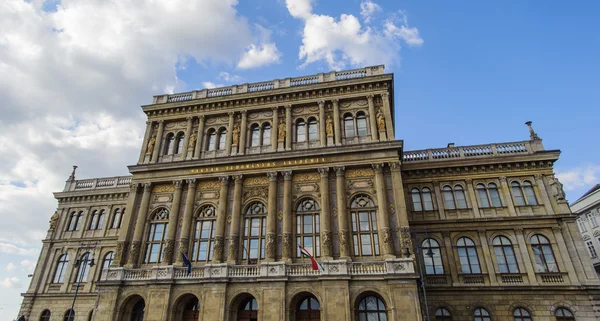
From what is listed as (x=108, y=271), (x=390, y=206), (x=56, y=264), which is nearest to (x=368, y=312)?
(x=390, y=206)

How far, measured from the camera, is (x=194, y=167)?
28703 mm

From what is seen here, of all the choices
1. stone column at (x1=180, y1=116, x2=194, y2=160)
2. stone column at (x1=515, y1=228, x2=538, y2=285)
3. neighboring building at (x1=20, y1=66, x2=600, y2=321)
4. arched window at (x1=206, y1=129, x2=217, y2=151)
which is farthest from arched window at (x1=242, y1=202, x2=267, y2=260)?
stone column at (x1=515, y1=228, x2=538, y2=285)

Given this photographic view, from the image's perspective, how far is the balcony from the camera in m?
22.0

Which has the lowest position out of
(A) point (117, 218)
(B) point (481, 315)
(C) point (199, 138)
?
(B) point (481, 315)

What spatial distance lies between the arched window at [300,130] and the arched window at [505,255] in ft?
55.8

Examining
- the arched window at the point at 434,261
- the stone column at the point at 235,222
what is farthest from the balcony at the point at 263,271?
the arched window at the point at 434,261

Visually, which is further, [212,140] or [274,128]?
[212,140]

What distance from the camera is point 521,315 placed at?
23.8 metres

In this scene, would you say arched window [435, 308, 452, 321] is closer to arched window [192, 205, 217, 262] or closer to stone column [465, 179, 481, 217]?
stone column [465, 179, 481, 217]

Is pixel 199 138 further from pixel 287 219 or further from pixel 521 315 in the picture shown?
pixel 521 315

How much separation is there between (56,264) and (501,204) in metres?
42.3

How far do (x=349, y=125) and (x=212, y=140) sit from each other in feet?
40.0

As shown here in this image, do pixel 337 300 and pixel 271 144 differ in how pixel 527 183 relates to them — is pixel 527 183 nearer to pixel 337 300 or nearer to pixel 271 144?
pixel 337 300

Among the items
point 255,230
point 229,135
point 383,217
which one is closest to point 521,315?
point 383,217
